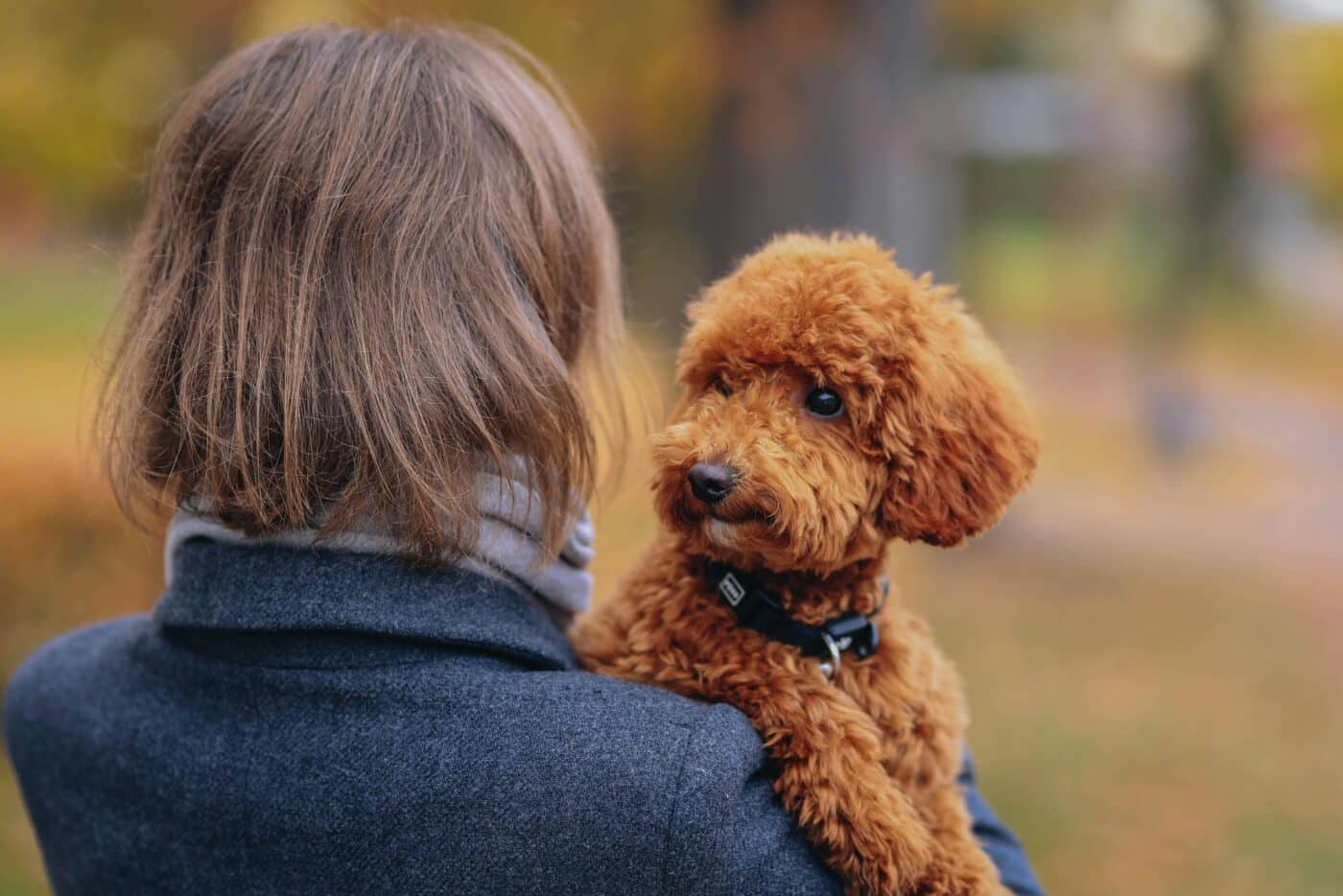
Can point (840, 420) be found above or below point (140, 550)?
above

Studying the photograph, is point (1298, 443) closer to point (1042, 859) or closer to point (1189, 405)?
point (1189, 405)

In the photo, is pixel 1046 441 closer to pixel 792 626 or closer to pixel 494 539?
pixel 792 626

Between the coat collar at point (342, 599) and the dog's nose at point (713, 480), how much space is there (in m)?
0.32

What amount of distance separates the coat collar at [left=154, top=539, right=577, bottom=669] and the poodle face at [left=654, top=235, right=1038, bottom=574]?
30 centimetres

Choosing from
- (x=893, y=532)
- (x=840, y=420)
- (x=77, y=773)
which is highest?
(x=840, y=420)

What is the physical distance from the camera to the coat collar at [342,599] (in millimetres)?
1477

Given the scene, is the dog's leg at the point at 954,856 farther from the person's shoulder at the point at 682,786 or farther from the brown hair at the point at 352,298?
the brown hair at the point at 352,298

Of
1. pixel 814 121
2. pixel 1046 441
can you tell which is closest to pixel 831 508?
pixel 814 121

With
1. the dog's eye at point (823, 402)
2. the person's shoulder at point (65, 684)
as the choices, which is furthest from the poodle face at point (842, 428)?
the person's shoulder at point (65, 684)

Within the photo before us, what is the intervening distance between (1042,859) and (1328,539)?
280 inches

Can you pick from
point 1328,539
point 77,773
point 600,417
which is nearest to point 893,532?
point 600,417

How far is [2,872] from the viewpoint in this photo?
4.53 meters

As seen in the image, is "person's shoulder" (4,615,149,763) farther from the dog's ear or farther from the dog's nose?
the dog's ear

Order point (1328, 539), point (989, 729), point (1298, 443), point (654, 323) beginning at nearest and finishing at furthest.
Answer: point (654, 323) < point (989, 729) < point (1328, 539) < point (1298, 443)
